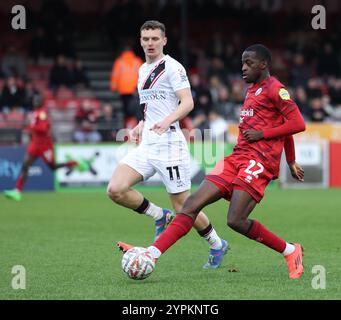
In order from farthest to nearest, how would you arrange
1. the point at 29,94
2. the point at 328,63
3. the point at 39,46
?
the point at 328,63, the point at 39,46, the point at 29,94

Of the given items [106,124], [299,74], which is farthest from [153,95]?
[299,74]

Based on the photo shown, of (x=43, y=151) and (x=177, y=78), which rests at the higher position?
(x=177, y=78)

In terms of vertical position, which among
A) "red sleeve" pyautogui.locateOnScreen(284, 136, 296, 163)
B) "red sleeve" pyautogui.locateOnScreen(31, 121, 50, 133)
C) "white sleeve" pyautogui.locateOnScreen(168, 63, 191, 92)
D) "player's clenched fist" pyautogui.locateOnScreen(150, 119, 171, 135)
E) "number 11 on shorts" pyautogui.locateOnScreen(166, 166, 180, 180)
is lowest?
"red sleeve" pyautogui.locateOnScreen(31, 121, 50, 133)

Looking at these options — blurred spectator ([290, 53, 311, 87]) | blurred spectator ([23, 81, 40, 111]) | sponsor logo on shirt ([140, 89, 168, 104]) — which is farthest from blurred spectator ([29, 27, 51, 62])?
sponsor logo on shirt ([140, 89, 168, 104])

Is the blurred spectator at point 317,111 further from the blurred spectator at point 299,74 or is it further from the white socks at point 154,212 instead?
the white socks at point 154,212

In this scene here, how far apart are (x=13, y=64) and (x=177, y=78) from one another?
60.3ft

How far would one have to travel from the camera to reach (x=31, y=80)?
91.1 feet

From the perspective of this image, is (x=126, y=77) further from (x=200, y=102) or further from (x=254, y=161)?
(x=254, y=161)

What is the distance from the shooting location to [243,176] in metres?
9.09

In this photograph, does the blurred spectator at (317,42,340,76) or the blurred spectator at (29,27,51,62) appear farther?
the blurred spectator at (317,42,340,76)

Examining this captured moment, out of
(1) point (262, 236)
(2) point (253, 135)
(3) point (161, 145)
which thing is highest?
(2) point (253, 135)

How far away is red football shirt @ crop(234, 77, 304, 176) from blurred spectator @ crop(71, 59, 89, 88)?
18709mm

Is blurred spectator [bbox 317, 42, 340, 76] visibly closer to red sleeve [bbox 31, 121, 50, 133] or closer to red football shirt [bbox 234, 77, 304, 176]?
red sleeve [bbox 31, 121, 50, 133]

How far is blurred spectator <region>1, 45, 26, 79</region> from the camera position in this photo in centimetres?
2739
